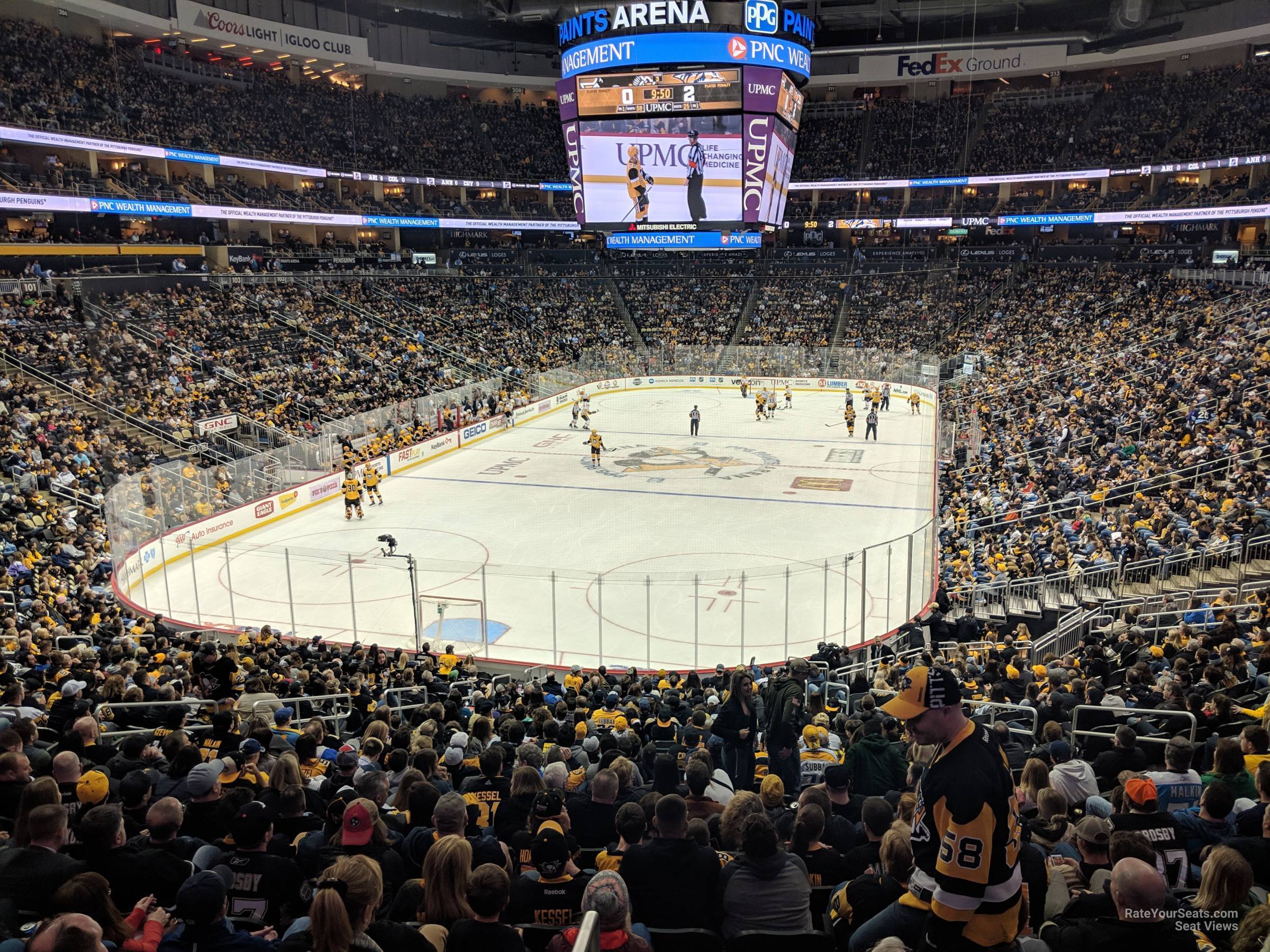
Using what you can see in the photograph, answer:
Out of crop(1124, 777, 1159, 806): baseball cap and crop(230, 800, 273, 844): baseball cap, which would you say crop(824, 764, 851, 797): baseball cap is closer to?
crop(1124, 777, 1159, 806): baseball cap

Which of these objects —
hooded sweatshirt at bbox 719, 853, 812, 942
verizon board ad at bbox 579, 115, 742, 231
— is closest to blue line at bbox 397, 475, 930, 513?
verizon board ad at bbox 579, 115, 742, 231

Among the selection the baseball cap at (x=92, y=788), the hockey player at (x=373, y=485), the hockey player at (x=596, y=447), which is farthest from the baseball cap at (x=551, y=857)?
the hockey player at (x=596, y=447)

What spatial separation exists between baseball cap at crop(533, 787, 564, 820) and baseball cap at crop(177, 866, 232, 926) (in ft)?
5.67

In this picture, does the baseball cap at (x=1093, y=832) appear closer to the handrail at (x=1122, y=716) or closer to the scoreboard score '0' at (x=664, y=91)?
the handrail at (x=1122, y=716)

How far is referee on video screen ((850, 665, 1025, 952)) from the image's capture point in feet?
11.5

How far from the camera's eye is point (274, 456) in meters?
25.4

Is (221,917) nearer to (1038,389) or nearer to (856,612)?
(856,612)

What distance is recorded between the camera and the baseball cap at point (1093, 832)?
4.51m

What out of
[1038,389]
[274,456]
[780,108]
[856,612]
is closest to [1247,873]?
[856,612]

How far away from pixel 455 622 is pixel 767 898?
1386cm

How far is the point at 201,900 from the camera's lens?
369 cm

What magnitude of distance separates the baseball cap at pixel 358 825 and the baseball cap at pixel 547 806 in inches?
36.1

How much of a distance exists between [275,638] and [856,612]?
10.4 metres

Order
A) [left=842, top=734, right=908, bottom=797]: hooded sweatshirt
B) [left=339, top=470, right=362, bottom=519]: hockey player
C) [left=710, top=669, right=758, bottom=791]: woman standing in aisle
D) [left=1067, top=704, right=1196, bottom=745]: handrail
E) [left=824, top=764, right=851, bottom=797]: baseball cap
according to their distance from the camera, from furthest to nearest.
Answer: [left=339, top=470, right=362, bottom=519]: hockey player → [left=710, top=669, right=758, bottom=791]: woman standing in aisle → [left=1067, top=704, right=1196, bottom=745]: handrail → [left=842, top=734, right=908, bottom=797]: hooded sweatshirt → [left=824, top=764, right=851, bottom=797]: baseball cap
